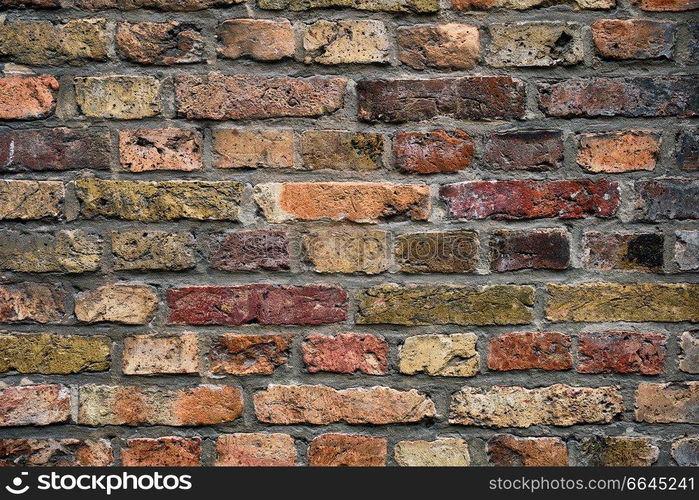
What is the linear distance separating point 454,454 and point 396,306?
0.95 ft

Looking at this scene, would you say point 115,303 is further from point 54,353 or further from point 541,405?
point 541,405

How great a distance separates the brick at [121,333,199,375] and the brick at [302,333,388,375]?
8.0 inches

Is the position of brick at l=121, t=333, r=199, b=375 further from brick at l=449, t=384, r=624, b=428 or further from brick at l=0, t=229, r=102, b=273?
brick at l=449, t=384, r=624, b=428

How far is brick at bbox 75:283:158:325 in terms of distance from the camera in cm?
109

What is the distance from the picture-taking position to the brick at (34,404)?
109 cm

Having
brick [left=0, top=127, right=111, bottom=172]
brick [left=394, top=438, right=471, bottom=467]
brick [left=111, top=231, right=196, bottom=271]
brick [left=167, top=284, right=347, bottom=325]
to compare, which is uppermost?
brick [left=0, top=127, right=111, bottom=172]

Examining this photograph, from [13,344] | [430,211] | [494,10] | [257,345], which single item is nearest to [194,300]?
[257,345]

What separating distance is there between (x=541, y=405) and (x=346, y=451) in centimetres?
36

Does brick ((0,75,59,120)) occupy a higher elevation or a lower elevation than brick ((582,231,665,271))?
higher

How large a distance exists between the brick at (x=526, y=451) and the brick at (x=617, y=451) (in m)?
0.04

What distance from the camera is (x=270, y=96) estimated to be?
1.08 metres

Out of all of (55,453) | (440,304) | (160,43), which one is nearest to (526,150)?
(440,304)

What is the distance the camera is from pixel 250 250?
1087mm

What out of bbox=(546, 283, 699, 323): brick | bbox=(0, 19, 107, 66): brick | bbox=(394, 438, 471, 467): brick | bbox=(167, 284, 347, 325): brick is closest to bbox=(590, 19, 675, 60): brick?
bbox=(546, 283, 699, 323): brick
